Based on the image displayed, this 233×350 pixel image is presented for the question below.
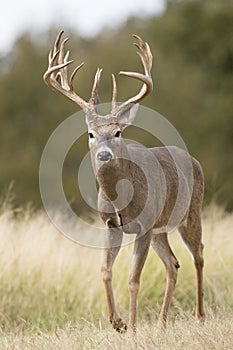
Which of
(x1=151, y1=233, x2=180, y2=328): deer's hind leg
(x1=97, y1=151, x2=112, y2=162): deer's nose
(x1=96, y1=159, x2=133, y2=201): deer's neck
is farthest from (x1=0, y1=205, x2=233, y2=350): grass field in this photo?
(x1=97, y1=151, x2=112, y2=162): deer's nose

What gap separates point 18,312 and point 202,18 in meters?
Answer: 19.4

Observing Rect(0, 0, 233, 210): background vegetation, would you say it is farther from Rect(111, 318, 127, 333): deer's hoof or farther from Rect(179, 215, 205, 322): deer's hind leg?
Rect(111, 318, 127, 333): deer's hoof

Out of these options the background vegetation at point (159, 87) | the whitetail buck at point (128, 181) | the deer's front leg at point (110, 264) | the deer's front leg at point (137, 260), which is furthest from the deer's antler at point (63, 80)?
the background vegetation at point (159, 87)

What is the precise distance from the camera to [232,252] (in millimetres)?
10461

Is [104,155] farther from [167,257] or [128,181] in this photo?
[167,257]

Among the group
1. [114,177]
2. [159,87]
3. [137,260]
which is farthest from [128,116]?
[159,87]

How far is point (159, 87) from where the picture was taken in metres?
28.2

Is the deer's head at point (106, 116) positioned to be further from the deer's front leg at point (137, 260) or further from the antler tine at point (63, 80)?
the deer's front leg at point (137, 260)

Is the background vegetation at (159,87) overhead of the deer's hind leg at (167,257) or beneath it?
overhead

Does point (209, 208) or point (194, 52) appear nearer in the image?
point (209, 208)

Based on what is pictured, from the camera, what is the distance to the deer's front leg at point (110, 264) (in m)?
7.39

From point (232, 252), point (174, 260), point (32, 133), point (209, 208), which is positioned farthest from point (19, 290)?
point (32, 133)

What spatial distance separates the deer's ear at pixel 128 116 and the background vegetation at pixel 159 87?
16.2m

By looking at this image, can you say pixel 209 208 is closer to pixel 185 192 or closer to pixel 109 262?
pixel 185 192
